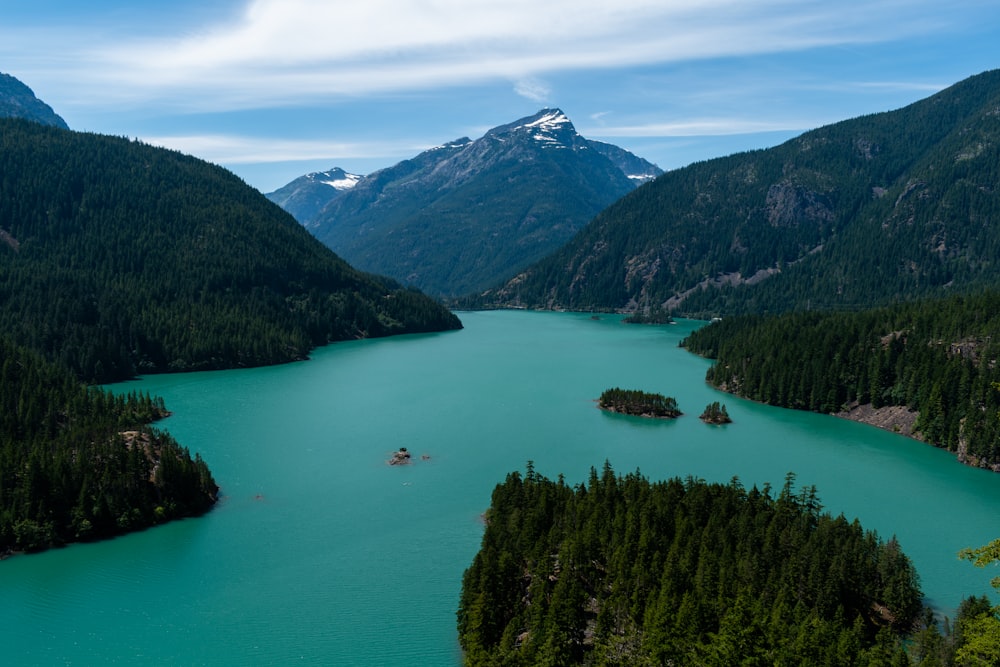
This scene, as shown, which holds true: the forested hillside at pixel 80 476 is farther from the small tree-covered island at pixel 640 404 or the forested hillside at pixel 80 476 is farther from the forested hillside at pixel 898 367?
the forested hillside at pixel 898 367

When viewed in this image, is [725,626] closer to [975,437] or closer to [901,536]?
[901,536]

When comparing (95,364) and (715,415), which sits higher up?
(715,415)

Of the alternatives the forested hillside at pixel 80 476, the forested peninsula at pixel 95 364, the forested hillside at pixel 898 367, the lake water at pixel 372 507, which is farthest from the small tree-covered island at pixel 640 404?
the forested hillside at pixel 80 476

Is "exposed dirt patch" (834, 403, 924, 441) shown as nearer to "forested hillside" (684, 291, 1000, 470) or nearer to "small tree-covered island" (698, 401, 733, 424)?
"forested hillside" (684, 291, 1000, 470)

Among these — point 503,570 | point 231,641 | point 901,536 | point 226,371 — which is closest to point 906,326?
point 901,536

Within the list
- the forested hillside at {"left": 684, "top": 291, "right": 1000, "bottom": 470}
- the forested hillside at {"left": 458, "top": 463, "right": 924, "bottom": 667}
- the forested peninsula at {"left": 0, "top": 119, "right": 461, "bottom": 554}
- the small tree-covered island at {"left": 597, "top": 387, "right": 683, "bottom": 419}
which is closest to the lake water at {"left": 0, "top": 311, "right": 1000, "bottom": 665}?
the small tree-covered island at {"left": 597, "top": 387, "right": 683, "bottom": 419}

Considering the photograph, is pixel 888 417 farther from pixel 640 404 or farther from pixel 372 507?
pixel 372 507

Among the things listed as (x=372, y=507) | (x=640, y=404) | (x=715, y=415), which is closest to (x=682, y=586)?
(x=372, y=507)
